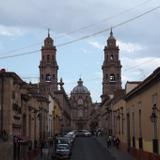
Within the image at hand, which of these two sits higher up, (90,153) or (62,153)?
(62,153)

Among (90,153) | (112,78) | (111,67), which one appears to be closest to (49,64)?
(111,67)

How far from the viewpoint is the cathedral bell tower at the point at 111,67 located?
155 metres

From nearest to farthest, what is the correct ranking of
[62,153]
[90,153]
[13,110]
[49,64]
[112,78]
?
[13,110]
[62,153]
[90,153]
[49,64]
[112,78]

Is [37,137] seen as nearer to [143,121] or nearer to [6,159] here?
[143,121]

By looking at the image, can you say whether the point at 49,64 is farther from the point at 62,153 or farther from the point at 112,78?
the point at 62,153

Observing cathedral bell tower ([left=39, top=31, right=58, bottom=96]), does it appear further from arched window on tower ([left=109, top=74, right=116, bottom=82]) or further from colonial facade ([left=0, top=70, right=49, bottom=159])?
colonial facade ([left=0, top=70, right=49, bottom=159])

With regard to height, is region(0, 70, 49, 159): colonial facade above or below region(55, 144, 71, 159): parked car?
above

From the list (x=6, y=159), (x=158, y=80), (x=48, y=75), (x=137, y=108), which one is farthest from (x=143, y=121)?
(x=48, y=75)

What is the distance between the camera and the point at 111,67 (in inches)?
6033

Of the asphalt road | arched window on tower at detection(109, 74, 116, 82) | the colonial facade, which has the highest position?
arched window on tower at detection(109, 74, 116, 82)

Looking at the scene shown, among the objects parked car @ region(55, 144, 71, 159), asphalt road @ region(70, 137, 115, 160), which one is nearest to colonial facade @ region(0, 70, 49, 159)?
parked car @ region(55, 144, 71, 159)

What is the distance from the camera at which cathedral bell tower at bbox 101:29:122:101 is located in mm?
154625

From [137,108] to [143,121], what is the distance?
4.69m

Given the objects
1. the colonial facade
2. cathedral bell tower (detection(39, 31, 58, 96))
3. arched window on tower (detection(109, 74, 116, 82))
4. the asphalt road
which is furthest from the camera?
arched window on tower (detection(109, 74, 116, 82))
